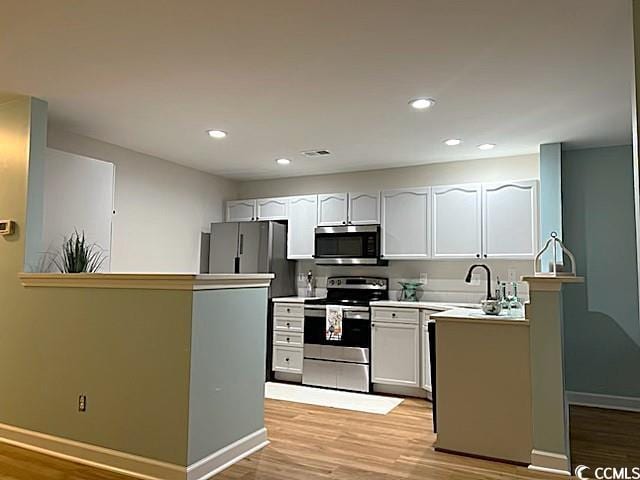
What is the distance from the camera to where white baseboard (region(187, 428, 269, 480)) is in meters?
2.93

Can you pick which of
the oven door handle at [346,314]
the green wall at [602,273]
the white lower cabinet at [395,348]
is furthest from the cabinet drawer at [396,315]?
the green wall at [602,273]

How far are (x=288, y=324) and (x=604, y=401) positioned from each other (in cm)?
334

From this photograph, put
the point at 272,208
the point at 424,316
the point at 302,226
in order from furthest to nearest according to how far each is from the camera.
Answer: the point at 272,208 < the point at 302,226 < the point at 424,316

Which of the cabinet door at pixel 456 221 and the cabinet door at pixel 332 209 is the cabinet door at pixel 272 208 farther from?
the cabinet door at pixel 456 221

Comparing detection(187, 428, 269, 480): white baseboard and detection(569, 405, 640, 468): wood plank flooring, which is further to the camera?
detection(569, 405, 640, 468): wood plank flooring

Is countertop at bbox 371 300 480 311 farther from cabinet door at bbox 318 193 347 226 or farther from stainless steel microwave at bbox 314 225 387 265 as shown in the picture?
cabinet door at bbox 318 193 347 226

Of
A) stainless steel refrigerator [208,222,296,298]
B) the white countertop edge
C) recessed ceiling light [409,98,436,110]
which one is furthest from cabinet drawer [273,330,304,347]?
recessed ceiling light [409,98,436,110]

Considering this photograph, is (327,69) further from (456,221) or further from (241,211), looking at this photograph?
(241,211)

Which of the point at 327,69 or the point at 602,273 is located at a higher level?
the point at 327,69

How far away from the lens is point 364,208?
18.8 ft

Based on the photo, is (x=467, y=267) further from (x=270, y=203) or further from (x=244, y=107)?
(x=244, y=107)

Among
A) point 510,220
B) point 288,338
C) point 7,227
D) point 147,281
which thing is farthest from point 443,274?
point 7,227

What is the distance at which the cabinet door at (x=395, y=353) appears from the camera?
4.95 m

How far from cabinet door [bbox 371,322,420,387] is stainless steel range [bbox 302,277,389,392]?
0.09 metres
